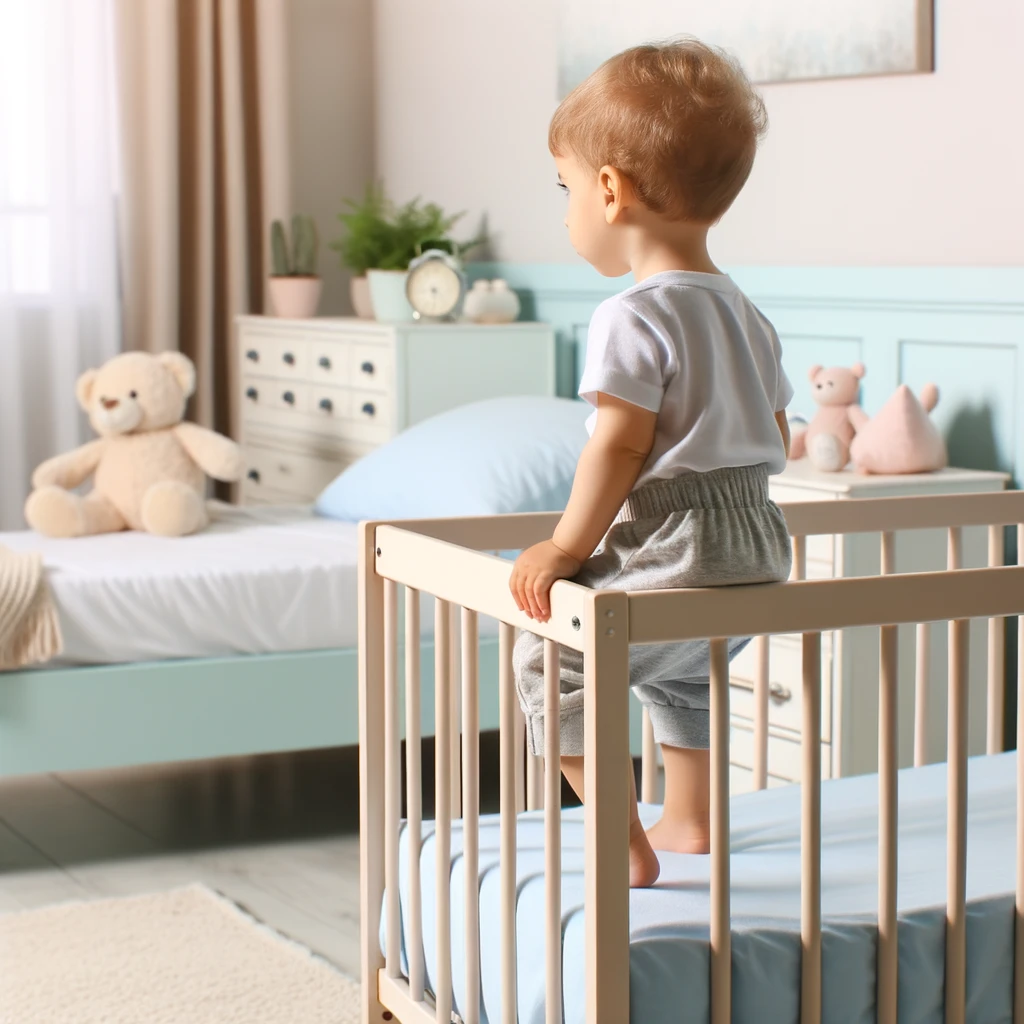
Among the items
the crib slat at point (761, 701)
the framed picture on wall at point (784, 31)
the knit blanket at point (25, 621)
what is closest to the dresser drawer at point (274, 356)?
the framed picture on wall at point (784, 31)

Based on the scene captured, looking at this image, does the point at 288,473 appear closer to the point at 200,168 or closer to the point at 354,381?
the point at 354,381

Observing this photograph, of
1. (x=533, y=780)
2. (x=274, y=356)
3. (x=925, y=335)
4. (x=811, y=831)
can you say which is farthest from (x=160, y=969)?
(x=274, y=356)

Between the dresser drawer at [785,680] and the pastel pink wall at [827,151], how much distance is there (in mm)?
677

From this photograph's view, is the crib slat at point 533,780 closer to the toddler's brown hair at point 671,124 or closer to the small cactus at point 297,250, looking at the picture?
the toddler's brown hair at point 671,124

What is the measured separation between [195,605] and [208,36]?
A: 199cm

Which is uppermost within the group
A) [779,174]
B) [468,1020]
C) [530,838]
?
[779,174]

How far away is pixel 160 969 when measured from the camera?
2.04 meters

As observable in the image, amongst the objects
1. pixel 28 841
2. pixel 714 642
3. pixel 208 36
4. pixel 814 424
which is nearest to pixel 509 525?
pixel 714 642

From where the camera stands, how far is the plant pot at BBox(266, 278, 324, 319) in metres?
3.70

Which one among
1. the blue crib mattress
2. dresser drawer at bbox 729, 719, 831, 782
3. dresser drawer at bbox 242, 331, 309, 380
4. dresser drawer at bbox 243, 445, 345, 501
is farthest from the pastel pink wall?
the blue crib mattress

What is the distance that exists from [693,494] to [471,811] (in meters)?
0.31

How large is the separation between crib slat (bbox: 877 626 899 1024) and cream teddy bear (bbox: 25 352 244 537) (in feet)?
5.96

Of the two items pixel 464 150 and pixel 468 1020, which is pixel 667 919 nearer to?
pixel 468 1020

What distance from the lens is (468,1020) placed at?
1285 millimetres
